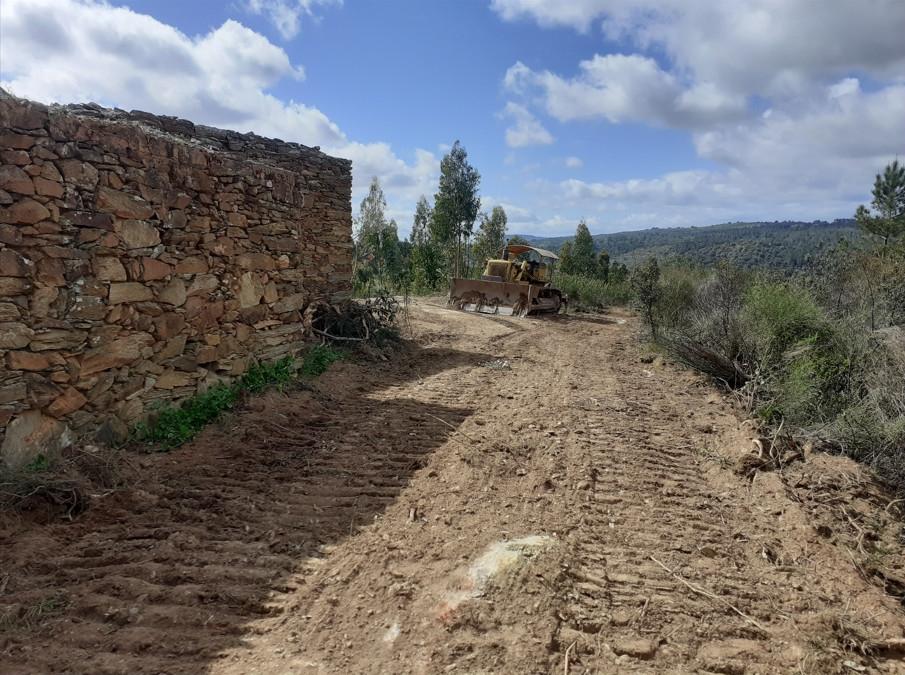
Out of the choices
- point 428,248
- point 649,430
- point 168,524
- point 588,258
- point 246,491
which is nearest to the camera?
point 168,524

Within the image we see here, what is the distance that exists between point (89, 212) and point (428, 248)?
78.3ft

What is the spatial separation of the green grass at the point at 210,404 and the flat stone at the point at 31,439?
704 mm

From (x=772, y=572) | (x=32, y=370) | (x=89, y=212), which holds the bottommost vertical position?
(x=772, y=572)

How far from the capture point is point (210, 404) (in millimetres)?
5375

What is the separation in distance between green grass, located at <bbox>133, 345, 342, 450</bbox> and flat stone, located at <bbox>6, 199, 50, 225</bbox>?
6.08 feet

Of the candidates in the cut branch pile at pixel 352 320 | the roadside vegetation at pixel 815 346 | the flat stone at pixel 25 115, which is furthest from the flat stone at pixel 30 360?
the roadside vegetation at pixel 815 346

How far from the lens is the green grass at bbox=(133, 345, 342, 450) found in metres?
4.75

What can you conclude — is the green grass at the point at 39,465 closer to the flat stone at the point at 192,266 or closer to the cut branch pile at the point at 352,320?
the flat stone at the point at 192,266

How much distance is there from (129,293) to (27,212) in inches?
38.2

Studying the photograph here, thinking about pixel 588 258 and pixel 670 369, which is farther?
pixel 588 258

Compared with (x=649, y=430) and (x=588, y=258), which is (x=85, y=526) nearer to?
(x=649, y=430)

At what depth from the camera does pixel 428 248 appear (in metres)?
27.7

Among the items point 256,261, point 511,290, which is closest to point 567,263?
point 511,290

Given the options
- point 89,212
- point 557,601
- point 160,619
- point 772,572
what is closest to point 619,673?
point 557,601
